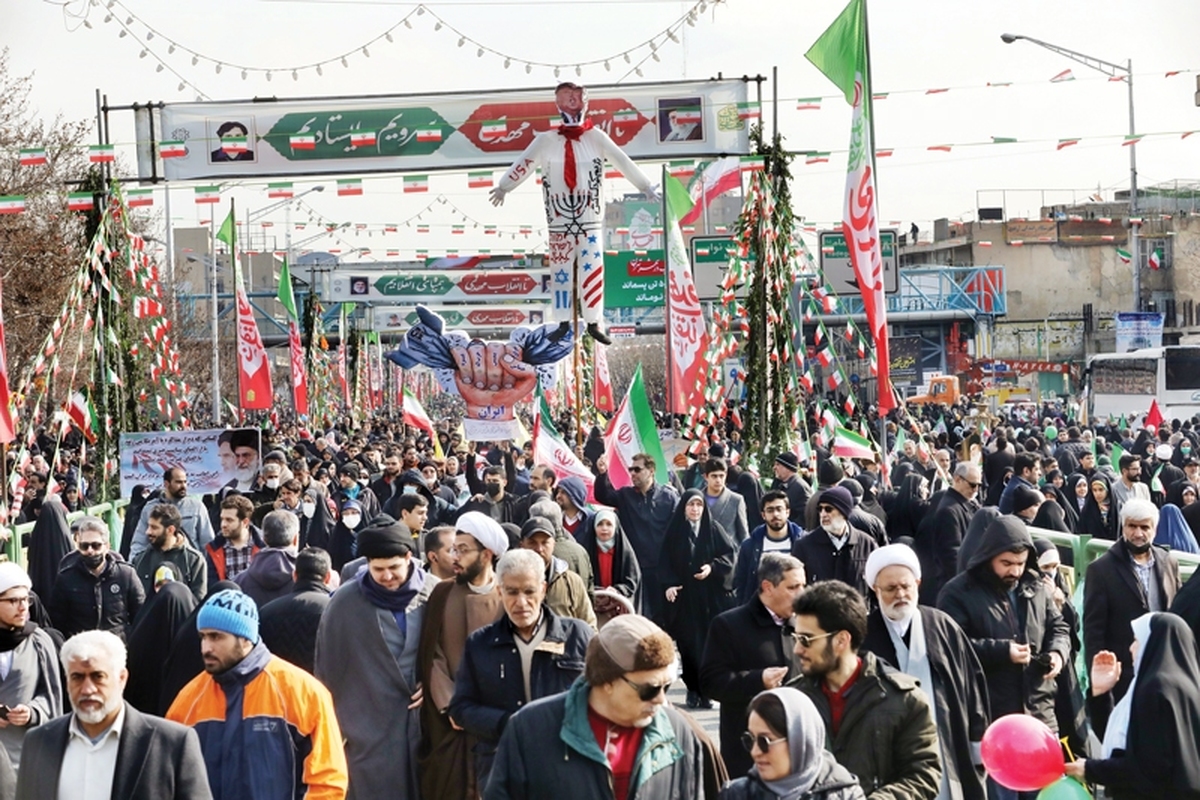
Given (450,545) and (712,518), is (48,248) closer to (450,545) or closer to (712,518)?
(712,518)

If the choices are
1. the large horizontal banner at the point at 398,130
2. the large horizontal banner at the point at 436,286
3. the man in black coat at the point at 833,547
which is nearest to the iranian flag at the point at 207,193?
the large horizontal banner at the point at 398,130

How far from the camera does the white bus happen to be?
42.5 meters

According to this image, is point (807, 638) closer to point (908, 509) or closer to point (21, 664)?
point (21, 664)

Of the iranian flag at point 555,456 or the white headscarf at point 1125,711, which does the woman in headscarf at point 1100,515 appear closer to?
the iranian flag at point 555,456

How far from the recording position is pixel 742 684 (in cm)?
626


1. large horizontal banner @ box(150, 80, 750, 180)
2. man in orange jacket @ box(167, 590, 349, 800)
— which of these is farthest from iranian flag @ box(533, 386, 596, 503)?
man in orange jacket @ box(167, 590, 349, 800)

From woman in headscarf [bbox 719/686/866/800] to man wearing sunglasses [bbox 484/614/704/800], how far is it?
313 millimetres

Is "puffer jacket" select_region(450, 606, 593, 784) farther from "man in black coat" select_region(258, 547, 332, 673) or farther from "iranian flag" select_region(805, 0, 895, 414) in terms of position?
"iranian flag" select_region(805, 0, 895, 414)

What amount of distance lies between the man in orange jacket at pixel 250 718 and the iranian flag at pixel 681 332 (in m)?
14.2

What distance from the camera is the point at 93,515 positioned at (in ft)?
50.8

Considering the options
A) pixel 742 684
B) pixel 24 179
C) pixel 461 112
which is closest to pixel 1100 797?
pixel 742 684

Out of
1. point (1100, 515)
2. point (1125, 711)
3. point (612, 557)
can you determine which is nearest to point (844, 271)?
point (1100, 515)

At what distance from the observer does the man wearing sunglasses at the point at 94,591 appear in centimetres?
845

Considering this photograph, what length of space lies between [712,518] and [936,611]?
5263 mm
